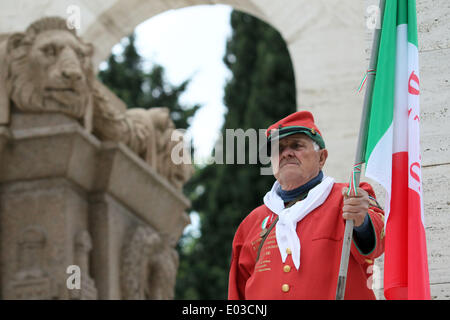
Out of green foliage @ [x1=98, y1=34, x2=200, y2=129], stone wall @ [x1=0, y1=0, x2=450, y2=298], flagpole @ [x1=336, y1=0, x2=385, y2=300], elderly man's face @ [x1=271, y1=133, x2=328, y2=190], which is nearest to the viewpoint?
flagpole @ [x1=336, y1=0, x2=385, y2=300]

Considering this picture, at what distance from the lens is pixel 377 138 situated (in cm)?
428

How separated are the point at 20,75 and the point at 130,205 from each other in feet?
4.69

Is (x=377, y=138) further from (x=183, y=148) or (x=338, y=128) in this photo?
(x=183, y=148)

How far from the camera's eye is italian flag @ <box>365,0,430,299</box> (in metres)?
4.16

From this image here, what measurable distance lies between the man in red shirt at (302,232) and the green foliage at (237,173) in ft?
41.2

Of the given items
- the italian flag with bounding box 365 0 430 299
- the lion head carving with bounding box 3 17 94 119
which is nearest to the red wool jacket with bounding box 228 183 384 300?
the italian flag with bounding box 365 0 430 299

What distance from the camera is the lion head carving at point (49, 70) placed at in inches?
273

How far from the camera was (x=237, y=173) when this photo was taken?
60.3 feet

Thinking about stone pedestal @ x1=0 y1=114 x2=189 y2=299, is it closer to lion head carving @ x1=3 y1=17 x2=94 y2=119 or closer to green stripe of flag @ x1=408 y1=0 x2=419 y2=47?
lion head carving @ x1=3 y1=17 x2=94 y2=119

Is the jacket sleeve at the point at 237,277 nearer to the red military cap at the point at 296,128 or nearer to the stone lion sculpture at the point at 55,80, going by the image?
the red military cap at the point at 296,128

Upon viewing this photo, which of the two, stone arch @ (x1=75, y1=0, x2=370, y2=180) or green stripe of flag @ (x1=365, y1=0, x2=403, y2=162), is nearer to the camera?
green stripe of flag @ (x1=365, y1=0, x2=403, y2=162)

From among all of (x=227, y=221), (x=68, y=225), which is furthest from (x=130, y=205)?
(x=227, y=221)

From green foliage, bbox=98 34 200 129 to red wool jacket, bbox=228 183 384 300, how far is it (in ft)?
42.8

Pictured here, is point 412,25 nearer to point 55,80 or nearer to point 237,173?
point 55,80
